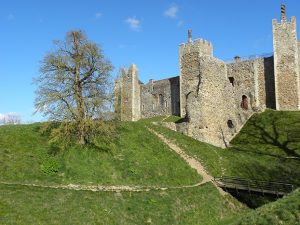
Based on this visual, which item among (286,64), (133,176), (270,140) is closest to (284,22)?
(286,64)

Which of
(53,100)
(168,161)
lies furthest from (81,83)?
(168,161)

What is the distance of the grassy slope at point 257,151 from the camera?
111 ft

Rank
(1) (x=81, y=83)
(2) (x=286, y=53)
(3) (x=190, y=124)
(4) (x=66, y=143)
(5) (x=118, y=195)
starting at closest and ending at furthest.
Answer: (5) (x=118, y=195), (4) (x=66, y=143), (1) (x=81, y=83), (3) (x=190, y=124), (2) (x=286, y=53)

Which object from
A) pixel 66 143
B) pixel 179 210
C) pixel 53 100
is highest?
pixel 53 100

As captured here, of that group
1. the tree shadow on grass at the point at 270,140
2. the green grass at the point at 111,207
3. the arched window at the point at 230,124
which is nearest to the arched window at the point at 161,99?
the arched window at the point at 230,124

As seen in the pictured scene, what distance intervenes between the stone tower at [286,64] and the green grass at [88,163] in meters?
22.9

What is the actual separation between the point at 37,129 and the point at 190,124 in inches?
627

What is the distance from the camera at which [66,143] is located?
94.5 feet

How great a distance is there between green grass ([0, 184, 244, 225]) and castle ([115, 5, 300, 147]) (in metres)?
14.0

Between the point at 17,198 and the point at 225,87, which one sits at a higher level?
the point at 225,87

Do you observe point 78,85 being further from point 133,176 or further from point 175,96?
Result: point 175,96

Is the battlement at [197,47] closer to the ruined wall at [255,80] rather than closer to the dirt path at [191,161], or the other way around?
the ruined wall at [255,80]

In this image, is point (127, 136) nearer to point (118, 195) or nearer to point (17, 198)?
point (118, 195)

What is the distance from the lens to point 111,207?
23250 millimetres
